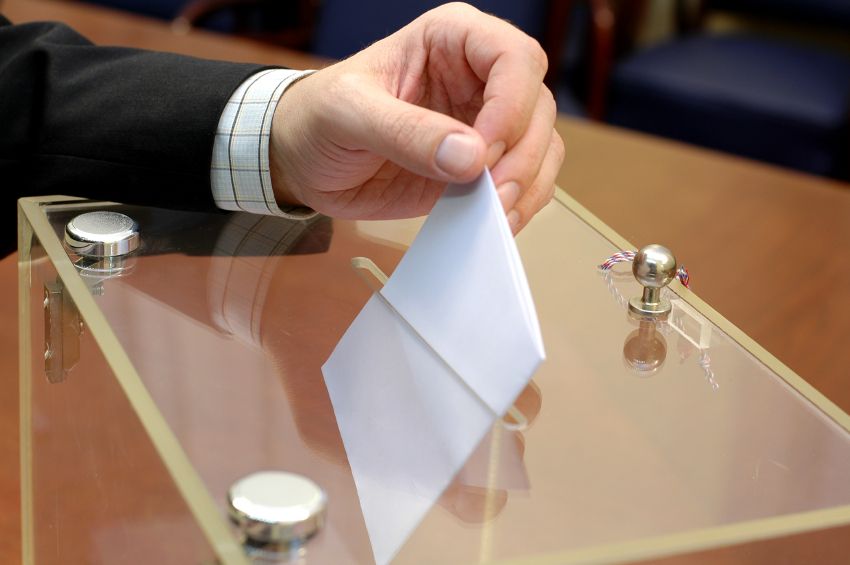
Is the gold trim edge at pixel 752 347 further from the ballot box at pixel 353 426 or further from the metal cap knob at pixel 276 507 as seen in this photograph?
the metal cap knob at pixel 276 507

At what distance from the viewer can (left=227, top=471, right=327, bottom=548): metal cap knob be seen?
49 centimetres

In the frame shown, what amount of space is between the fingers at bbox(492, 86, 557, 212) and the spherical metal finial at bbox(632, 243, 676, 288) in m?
0.10

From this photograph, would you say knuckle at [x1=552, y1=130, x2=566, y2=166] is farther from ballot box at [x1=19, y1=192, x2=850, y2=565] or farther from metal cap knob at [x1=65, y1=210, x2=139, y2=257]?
metal cap knob at [x1=65, y1=210, x2=139, y2=257]

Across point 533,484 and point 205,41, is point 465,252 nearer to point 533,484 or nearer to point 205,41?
point 533,484

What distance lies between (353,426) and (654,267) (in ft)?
0.88

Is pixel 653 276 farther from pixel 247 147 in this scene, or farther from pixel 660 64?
pixel 660 64

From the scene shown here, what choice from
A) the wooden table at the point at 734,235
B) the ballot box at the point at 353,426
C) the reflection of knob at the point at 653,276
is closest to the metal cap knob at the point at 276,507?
the ballot box at the point at 353,426

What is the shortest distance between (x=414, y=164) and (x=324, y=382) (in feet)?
0.50

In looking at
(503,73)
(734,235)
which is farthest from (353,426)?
(734,235)

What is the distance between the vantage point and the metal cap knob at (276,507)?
485 millimetres

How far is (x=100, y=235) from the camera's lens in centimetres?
75

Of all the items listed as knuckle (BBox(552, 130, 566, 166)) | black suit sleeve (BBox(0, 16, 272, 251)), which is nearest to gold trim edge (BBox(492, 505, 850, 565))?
knuckle (BBox(552, 130, 566, 166))

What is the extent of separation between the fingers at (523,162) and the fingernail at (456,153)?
0.06m

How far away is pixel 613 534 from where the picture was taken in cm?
53
